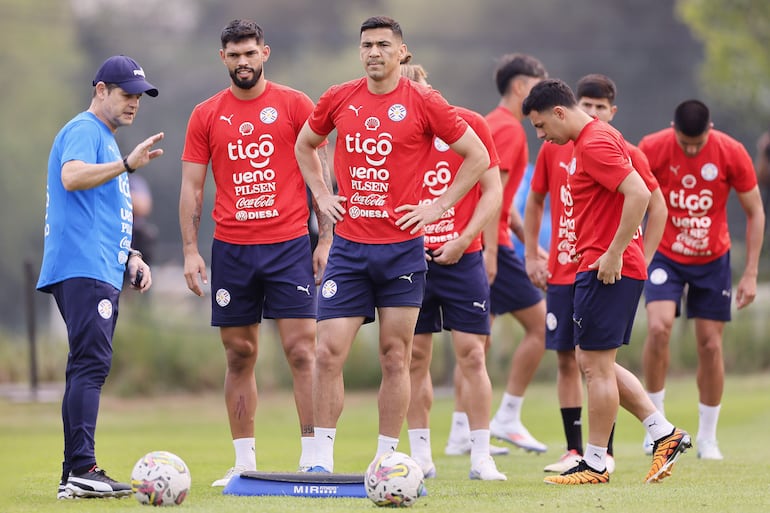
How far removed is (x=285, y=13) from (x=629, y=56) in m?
22.5

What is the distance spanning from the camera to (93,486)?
24.2ft

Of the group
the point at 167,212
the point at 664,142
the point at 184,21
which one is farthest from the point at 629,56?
the point at 664,142

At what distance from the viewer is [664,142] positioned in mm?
10102

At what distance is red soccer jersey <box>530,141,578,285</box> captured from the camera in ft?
29.6

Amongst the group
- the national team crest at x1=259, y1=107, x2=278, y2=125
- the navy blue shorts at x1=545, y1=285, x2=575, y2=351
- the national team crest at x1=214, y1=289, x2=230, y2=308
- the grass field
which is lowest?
the grass field

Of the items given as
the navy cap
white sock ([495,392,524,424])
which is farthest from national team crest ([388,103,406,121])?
white sock ([495,392,524,424])

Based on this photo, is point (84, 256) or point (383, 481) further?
point (84, 256)

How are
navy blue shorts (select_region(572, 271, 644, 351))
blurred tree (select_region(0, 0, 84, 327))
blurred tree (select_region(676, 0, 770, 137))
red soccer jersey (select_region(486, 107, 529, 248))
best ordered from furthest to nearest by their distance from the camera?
1. blurred tree (select_region(0, 0, 84, 327))
2. blurred tree (select_region(676, 0, 770, 137))
3. red soccer jersey (select_region(486, 107, 529, 248))
4. navy blue shorts (select_region(572, 271, 644, 351))

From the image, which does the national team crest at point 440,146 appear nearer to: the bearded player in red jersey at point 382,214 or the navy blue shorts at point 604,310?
the bearded player in red jersey at point 382,214

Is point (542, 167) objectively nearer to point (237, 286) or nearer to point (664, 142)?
point (664, 142)

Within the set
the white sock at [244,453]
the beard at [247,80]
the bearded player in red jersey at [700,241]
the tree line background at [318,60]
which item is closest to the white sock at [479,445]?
the white sock at [244,453]

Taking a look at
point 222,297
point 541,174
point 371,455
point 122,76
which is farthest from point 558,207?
point 122,76

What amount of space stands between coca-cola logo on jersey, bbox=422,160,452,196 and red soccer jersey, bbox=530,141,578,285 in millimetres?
659

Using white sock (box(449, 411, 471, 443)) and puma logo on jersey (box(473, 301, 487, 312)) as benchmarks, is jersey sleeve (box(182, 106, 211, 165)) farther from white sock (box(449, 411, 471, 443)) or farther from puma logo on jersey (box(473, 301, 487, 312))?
white sock (box(449, 411, 471, 443))
